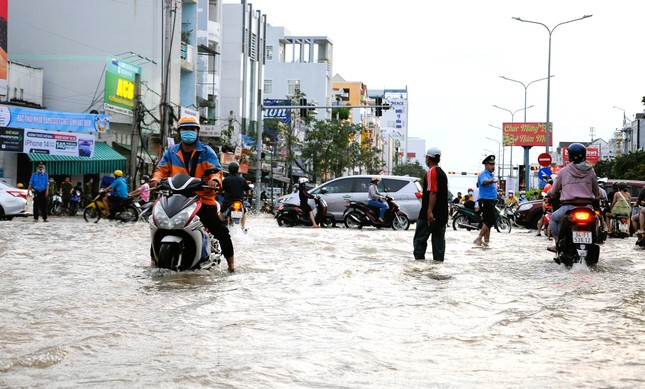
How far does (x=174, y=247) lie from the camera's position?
28.3 ft

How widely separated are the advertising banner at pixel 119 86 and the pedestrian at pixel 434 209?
27192mm

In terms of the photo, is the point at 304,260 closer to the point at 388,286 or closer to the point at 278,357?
the point at 388,286

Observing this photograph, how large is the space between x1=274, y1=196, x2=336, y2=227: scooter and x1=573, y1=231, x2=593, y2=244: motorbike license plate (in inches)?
596

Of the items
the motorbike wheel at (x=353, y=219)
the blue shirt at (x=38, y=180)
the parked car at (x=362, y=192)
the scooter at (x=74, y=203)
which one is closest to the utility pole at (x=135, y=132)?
the scooter at (x=74, y=203)

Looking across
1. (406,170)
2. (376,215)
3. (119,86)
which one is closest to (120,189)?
(376,215)

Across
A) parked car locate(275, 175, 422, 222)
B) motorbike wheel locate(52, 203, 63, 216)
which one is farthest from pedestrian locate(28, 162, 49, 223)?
motorbike wheel locate(52, 203, 63, 216)

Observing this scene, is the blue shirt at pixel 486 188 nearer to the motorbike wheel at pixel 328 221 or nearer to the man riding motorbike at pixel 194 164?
the man riding motorbike at pixel 194 164

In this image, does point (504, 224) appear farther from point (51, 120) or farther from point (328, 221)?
point (51, 120)

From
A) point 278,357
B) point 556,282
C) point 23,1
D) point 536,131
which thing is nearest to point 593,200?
point 556,282

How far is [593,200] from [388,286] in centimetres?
347

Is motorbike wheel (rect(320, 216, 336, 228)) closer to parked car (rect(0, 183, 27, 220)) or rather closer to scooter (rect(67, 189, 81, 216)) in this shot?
parked car (rect(0, 183, 27, 220))

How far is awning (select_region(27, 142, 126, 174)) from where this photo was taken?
35281 millimetres

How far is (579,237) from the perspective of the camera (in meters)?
10.6

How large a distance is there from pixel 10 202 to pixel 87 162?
35.6ft
